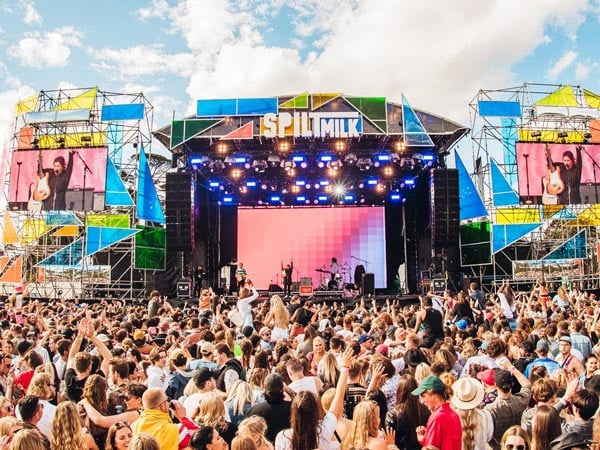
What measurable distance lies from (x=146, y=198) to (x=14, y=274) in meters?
6.13

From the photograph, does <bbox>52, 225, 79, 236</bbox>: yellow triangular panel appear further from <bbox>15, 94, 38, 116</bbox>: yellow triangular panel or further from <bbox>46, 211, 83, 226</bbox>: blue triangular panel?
<bbox>15, 94, 38, 116</bbox>: yellow triangular panel

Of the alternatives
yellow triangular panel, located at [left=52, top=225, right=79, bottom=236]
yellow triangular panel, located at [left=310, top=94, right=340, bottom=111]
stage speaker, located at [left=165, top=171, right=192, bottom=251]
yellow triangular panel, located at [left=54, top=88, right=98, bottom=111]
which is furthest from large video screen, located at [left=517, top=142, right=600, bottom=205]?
yellow triangular panel, located at [left=52, top=225, right=79, bottom=236]

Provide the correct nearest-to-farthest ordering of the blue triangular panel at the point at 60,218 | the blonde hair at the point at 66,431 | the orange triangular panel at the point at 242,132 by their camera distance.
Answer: the blonde hair at the point at 66,431 < the orange triangular panel at the point at 242,132 < the blue triangular panel at the point at 60,218

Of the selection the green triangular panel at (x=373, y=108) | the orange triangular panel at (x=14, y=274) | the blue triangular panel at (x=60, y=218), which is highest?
the green triangular panel at (x=373, y=108)

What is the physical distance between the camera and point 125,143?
22.6 meters

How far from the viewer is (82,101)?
22.9 meters

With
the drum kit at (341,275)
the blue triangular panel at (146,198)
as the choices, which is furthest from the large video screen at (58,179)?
the drum kit at (341,275)

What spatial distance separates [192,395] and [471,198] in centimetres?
1955

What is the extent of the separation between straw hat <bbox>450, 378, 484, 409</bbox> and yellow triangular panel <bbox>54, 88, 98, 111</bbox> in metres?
21.9

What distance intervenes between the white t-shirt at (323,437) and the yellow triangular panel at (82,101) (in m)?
21.7

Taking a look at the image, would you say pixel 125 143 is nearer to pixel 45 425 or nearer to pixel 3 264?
pixel 3 264

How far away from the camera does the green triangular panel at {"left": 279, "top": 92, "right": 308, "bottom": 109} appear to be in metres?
20.3

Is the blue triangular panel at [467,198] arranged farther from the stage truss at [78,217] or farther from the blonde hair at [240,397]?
the blonde hair at [240,397]

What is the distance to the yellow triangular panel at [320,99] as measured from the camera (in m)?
20.2
